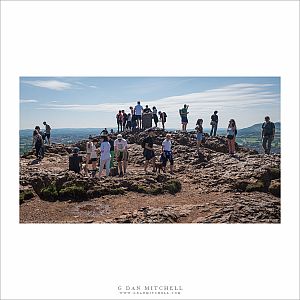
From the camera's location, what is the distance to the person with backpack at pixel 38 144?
40.2 feet

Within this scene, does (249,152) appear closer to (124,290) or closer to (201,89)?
(201,89)

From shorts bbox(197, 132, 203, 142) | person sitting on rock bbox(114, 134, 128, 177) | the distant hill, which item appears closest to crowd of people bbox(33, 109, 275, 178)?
person sitting on rock bbox(114, 134, 128, 177)

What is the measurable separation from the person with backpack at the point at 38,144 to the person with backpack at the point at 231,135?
18.8 ft

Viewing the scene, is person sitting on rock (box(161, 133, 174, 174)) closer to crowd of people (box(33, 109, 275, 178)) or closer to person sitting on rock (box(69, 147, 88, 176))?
crowd of people (box(33, 109, 275, 178))

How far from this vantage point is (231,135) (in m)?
12.6

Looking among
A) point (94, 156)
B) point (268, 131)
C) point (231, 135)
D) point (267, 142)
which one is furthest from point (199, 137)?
point (94, 156)

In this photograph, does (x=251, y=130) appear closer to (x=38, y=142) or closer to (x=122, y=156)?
(x=122, y=156)

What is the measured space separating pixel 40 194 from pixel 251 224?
604 cm

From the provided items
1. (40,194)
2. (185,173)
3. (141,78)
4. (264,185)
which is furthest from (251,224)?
(40,194)

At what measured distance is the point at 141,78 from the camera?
36.2ft

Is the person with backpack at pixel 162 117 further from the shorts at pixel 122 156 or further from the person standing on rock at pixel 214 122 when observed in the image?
the shorts at pixel 122 156

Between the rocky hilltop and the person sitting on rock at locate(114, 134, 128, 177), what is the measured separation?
31cm

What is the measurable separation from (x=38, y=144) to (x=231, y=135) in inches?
238

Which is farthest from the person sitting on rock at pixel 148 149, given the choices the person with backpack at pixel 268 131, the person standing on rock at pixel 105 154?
the person with backpack at pixel 268 131
